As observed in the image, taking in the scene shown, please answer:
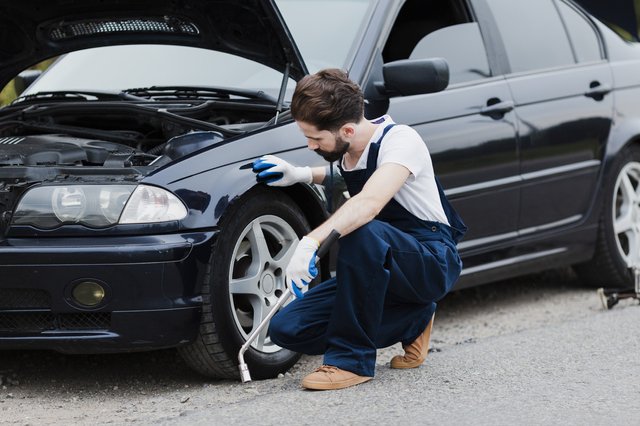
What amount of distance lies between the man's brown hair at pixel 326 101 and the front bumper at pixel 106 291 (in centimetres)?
57

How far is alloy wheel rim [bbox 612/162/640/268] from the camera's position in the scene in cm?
694

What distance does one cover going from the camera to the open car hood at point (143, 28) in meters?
5.34

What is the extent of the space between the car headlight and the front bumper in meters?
0.07

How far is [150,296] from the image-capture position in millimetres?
4527

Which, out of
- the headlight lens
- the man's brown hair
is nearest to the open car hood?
the man's brown hair

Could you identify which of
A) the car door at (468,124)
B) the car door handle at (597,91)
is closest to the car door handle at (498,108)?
the car door at (468,124)

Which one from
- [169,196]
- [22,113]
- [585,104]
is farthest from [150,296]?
[585,104]

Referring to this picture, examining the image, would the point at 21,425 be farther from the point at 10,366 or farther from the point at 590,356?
the point at 590,356

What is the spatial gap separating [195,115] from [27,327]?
1228 millimetres

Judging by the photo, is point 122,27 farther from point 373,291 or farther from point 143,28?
point 373,291

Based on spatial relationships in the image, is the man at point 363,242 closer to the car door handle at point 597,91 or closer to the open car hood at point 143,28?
the open car hood at point 143,28

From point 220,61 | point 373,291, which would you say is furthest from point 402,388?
point 220,61

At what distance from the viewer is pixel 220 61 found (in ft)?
18.5

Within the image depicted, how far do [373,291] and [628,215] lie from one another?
295cm
